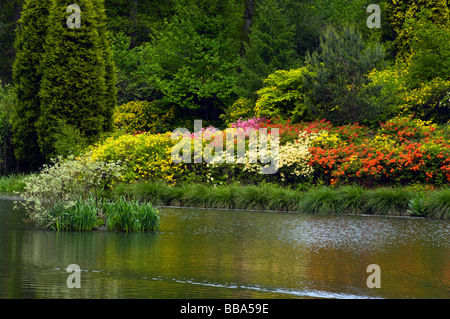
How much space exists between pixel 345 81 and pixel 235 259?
13.2 meters

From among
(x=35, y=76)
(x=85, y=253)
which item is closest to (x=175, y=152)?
(x=35, y=76)

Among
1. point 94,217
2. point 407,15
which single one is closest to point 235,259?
point 94,217

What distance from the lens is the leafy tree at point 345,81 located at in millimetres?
21766

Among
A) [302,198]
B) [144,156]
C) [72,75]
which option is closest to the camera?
[302,198]

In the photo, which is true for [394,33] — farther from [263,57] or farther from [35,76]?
[35,76]

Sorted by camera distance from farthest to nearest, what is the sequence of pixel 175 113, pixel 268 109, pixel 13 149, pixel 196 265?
pixel 175 113 → pixel 13 149 → pixel 268 109 → pixel 196 265

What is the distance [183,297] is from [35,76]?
19.4 m

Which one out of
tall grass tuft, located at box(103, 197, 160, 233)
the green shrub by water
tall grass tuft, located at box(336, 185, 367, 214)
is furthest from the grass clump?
tall grass tuft, located at box(336, 185, 367, 214)

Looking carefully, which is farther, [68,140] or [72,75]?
[72,75]

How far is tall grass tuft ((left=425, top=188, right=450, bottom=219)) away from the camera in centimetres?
1548

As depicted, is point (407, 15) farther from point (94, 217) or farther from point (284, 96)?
point (94, 217)

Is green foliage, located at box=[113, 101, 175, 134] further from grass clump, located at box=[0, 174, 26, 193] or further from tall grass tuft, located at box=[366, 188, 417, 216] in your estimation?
tall grass tuft, located at box=[366, 188, 417, 216]

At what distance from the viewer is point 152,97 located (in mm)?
33812

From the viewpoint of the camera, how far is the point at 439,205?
15570 mm
